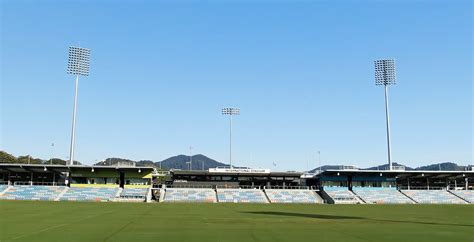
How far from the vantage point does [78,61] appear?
82.4m

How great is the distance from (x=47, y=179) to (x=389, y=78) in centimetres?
7229

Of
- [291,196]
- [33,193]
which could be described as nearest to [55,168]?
[33,193]

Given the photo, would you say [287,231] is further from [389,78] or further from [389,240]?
[389,78]

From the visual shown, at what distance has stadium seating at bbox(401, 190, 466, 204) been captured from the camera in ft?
253

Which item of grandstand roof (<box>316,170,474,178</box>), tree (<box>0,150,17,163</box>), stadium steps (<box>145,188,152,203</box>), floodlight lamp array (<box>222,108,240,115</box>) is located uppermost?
floodlight lamp array (<box>222,108,240,115</box>)

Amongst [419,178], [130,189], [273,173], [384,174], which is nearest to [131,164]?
[130,189]

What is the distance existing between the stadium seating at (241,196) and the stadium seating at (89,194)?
19089mm

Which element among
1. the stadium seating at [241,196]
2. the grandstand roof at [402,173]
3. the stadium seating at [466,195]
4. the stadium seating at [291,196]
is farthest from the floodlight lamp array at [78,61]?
the stadium seating at [466,195]

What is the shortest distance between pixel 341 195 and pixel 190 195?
27.5 metres

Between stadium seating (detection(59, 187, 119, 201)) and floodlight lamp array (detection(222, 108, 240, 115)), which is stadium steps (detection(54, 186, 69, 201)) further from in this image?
floodlight lamp array (detection(222, 108, 240, 115))

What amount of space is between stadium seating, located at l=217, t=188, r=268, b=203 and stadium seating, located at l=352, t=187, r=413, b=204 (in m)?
18.5

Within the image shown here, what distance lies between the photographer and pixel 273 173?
89.3m

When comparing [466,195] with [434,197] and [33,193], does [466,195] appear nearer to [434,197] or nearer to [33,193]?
[434,197]

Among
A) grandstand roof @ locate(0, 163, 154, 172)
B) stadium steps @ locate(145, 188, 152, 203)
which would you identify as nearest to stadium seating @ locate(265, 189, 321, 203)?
stadium steps @ locate(145, 188, 152, 203)
